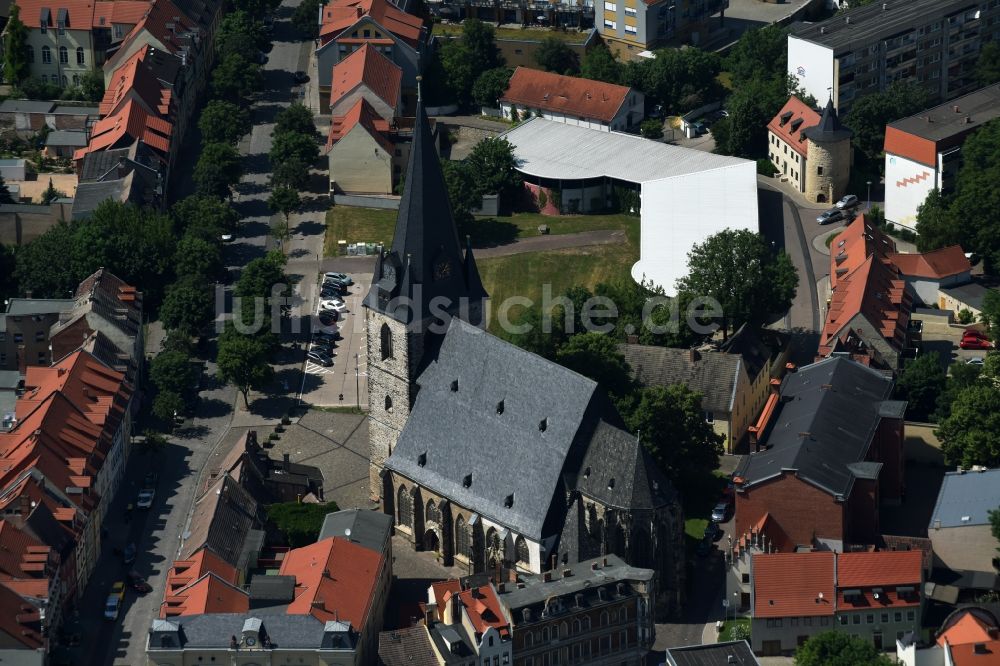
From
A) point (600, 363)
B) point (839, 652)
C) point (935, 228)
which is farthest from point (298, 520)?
point (935, 228)

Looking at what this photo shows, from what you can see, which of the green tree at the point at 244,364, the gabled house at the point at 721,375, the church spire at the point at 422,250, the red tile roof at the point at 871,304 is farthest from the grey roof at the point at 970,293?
the green tree at the point at 244,364

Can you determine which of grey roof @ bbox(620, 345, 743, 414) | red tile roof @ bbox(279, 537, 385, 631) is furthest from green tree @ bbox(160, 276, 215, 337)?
red tile roof @ bbox(279, 537, 385, 631)

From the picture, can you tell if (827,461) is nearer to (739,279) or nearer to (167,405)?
(739,279)

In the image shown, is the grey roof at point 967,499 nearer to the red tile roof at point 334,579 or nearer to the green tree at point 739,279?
the green tree at point 739,279

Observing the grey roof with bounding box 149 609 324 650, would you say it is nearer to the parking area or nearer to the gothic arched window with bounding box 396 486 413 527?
the gothic arched window with bounding box 396 486 413 527

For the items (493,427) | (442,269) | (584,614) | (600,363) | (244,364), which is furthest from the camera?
(244,364)

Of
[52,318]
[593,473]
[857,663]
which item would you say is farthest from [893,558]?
[52,318]
